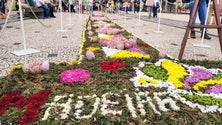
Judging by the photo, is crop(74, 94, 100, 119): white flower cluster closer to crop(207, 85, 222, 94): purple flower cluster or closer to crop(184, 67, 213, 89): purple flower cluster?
crop(184, 67, 213, 89): purple flower cluster

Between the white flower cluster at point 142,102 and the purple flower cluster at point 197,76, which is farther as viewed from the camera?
the purple flower cluster at point 197,76

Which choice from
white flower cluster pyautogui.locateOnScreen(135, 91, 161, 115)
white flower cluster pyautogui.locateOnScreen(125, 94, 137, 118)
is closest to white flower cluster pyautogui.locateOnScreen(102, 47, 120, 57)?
white flower cluster pyautogui.locateOnScreen(135, 91, 161, 115)

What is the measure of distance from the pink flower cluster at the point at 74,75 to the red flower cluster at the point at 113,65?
328 millimetres

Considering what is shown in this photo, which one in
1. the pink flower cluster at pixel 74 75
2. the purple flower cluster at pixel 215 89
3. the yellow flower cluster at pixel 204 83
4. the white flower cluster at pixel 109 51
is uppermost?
the white flower cluster at pixel 109 51

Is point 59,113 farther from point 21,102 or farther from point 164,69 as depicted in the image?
point 164,69

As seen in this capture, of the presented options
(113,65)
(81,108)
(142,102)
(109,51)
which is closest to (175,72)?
(113,65)

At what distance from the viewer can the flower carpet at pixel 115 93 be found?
231 centimetres

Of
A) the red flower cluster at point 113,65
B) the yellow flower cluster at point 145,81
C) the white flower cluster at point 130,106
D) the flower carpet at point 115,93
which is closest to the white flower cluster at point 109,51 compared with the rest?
the flower carpet at point 115,93

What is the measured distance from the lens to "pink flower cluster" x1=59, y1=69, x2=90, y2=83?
10.5ft

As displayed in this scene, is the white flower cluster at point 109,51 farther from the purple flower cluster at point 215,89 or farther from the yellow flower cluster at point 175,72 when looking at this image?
the purple flower cluster at point 215,89

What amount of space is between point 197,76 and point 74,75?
5.79 feet

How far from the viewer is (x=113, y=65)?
3.68 metres

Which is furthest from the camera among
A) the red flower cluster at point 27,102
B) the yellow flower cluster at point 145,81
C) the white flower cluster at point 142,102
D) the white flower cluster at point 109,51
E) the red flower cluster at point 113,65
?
the white flower cluster at point 109,51

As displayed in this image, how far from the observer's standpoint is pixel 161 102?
263cm
